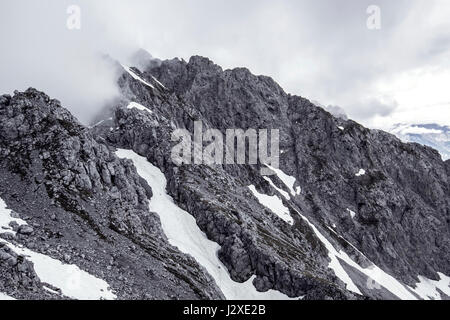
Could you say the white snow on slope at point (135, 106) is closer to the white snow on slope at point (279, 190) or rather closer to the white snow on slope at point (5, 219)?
the white snow on slope at point (279, 190)

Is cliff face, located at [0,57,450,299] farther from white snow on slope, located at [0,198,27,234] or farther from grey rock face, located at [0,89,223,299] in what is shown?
white snow on slope, located at [0,198,27,234]

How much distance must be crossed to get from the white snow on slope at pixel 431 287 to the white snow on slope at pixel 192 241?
8386 cm

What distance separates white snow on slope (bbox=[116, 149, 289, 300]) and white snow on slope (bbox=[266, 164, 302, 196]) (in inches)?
2596

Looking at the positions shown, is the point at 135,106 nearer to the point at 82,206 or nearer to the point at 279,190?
the point at 279,190

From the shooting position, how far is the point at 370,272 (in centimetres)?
12306

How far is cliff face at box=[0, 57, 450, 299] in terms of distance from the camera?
63000 millimetres

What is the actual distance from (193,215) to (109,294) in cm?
4630

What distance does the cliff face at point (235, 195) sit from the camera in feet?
207

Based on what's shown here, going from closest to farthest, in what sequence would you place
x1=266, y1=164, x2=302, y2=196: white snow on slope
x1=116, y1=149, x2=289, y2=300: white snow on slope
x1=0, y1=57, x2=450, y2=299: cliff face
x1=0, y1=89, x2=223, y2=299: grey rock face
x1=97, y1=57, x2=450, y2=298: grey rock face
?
x1=0, y1=89, x2=223, y2=299: grey rock face < x1=0, y1=57, x2=450, y2=299: cliff face < x1=116, y1=149, x2=289, y2=300: white snow on slope < x1=97, y1=57, x2=450, y2=298: grey rock face < x1=266, y1=164, x2=302, y2=196: white snow on slope

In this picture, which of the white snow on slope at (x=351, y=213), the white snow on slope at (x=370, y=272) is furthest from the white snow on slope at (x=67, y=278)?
the white snow on slope at (x=351, y=213)

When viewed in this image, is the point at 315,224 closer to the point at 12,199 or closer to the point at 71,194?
the point at 71,194

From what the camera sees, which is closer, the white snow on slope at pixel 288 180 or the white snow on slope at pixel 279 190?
the white snow on slope at pixel 279 190

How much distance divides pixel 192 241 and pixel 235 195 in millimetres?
26912

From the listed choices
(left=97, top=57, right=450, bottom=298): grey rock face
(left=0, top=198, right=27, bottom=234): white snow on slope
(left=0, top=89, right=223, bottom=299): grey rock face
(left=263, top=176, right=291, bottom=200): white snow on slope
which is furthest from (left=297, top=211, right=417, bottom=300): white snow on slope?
(left=0, top=198, right=27, bottom=234): white snow on slope
